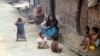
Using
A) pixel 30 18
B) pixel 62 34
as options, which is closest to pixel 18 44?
pixel 62 34

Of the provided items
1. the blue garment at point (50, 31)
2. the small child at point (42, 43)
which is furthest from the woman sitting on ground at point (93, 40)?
the blue garment at point (50, 31)

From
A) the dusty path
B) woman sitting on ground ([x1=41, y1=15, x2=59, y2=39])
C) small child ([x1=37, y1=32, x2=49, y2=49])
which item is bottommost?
the dusty path

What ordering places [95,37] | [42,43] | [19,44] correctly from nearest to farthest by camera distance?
1. [95,37]
2. [42,43]
3. [19,44]

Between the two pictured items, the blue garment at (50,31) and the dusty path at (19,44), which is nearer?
the dusty path at (19,44)

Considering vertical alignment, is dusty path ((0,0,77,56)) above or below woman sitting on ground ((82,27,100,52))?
below

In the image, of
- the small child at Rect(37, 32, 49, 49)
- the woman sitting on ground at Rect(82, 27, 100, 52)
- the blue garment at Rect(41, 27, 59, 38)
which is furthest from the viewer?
the blue garment at Rect(41, 27, 59, 38)

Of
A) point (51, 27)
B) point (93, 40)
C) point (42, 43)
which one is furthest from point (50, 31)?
point (93, 40)

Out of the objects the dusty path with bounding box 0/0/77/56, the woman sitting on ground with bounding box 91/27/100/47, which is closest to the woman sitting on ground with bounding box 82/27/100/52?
the woman sitting on ground with bounding box 91/27/100/47

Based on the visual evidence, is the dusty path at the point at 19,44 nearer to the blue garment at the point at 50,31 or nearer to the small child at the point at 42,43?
the small child at the point at 42,43

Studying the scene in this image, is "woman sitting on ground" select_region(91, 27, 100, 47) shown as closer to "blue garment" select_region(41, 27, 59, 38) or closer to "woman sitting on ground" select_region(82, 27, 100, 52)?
Answer: "woman sitting on ground" select_region(82, 27, 100, 52)

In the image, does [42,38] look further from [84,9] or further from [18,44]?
[84,9]

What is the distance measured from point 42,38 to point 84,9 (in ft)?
7.33

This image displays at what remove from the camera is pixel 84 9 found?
38.5 feet

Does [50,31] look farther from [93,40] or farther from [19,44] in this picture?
[93,40]
